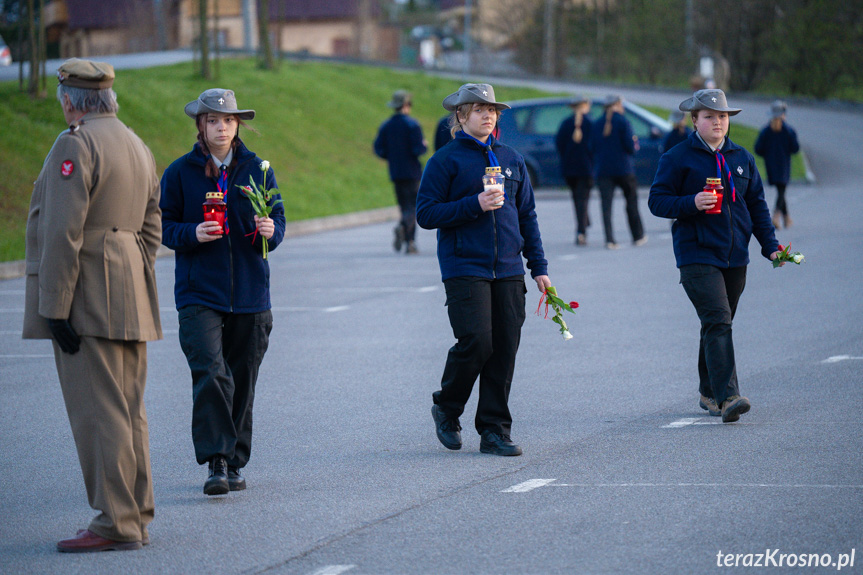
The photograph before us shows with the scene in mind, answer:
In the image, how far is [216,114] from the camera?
6031 mm

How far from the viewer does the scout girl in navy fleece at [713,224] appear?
743cm

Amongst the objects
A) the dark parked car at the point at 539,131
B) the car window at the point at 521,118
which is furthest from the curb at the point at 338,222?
the car window at the point at 521,118

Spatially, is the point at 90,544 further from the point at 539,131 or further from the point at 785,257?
the point at 539,131

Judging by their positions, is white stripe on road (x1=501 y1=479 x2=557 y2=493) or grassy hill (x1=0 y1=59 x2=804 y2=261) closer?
white stripe on road (x1=501 y1=479 x2=557 y2=493)

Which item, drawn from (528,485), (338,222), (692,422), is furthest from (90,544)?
(338,222)

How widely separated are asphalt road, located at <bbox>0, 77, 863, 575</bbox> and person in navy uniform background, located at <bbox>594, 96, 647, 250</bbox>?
4.39 metres

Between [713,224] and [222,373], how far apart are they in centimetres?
325

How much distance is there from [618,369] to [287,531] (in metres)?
4.29

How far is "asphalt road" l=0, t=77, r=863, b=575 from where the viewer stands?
5078 mm

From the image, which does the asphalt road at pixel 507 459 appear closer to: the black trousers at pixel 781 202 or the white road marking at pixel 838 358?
the white road marking at pixel 838 358

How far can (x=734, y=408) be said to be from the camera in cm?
727

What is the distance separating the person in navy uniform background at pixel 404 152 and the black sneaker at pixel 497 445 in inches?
394

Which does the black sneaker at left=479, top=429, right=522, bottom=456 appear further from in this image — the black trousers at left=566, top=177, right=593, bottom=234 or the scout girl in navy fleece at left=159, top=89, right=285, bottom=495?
the black trousers at left=566, top=177, right=593, bottom=234

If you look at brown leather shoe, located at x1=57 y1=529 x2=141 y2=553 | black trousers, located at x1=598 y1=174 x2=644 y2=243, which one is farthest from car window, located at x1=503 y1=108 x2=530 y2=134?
brown leather shoe, located at x1=57 y1=529 x2=141 y2=553
